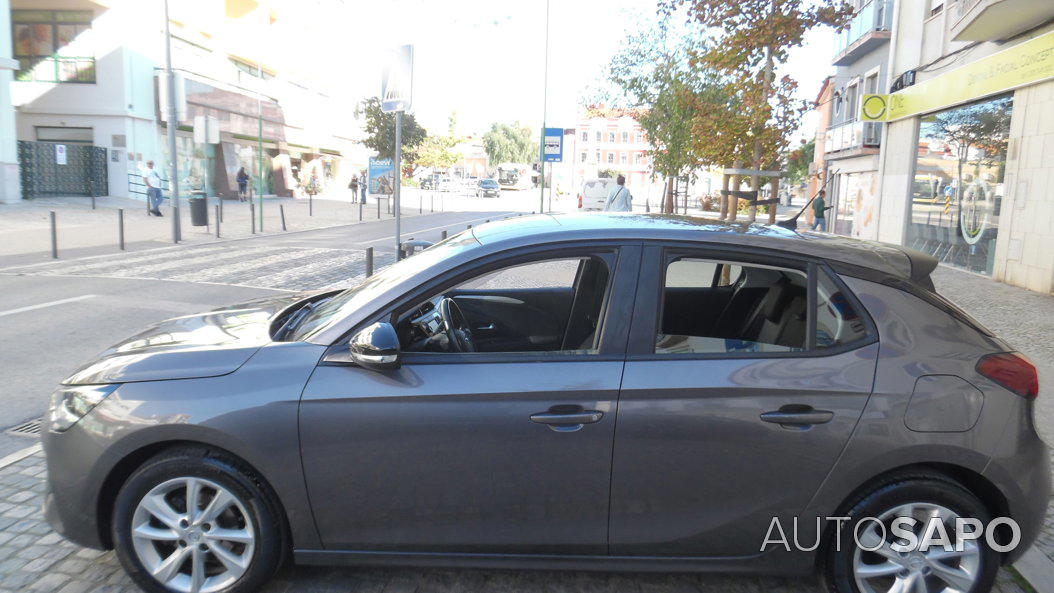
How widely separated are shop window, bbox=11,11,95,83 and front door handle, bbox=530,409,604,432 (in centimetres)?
3425

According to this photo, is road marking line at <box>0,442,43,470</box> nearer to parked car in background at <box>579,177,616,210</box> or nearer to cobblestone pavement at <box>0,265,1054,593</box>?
cobblestone pavement at <box>0,265,1054,593</box>

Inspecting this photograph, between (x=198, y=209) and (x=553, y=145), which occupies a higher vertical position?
(x=553, y=145)

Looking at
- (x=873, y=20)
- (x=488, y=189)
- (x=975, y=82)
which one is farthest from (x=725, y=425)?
(x=488, y=189)

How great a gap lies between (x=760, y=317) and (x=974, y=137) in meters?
15.3

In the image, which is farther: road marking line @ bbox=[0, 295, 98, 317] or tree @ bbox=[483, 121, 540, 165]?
tree @ bbox=[483, 121, 540, 165]

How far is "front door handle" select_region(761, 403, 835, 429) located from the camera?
9.39ft

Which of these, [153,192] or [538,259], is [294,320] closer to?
[538,259]

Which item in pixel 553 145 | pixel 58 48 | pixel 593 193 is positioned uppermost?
pixel 58 48

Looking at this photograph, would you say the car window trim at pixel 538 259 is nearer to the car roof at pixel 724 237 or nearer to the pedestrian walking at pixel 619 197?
the car roof at pixel 724 237

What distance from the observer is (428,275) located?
10.2 feet

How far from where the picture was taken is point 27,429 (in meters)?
5.12

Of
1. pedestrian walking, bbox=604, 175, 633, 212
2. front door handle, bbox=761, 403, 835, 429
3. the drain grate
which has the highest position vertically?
pedestrian walking, bbox=604, 175, 633, 212

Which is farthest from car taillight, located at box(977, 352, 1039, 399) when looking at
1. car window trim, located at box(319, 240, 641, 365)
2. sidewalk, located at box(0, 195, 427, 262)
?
sidewalk, located at box(0, 195, 427, 262)

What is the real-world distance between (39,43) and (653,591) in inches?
1438
